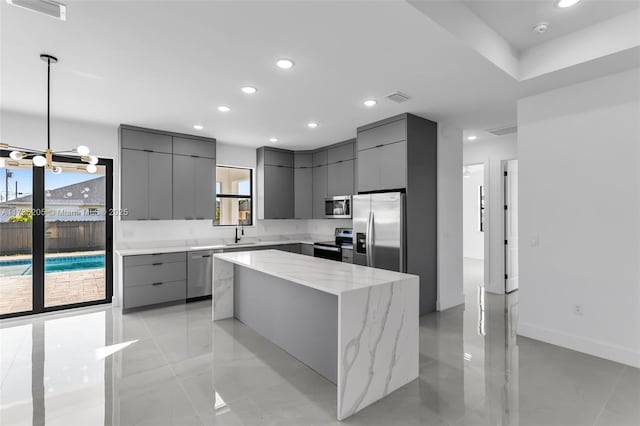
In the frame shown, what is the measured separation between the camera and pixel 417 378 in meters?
2.73

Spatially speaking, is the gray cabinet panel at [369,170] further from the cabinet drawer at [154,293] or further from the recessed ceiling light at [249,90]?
the cabinet drawer at [154,293]

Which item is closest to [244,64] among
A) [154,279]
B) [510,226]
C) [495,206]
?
[154,279]

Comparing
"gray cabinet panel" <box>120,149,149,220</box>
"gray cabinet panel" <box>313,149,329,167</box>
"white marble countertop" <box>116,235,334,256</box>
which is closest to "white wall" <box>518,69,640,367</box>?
"gray cabinet panel" <box>313,149,329,167</box>

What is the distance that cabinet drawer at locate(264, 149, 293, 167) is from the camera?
6.25 metres

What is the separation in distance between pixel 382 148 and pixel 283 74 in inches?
77.2

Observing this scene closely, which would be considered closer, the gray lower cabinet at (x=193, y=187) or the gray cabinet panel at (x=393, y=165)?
the gray cabinet panel at (x=393, y=165)

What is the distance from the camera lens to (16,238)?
14.3ft

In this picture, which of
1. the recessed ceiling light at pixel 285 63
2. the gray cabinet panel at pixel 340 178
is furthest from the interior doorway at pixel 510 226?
the recessed ceiling light at pixel 285 63

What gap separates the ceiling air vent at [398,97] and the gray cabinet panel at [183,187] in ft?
11.4

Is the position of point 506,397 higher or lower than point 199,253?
lower

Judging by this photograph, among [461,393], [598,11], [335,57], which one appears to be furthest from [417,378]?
[598,11]

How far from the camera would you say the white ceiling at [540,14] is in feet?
7.94

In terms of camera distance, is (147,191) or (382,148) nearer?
(382,148)

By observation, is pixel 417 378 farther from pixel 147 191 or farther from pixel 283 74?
pixel 147 191
